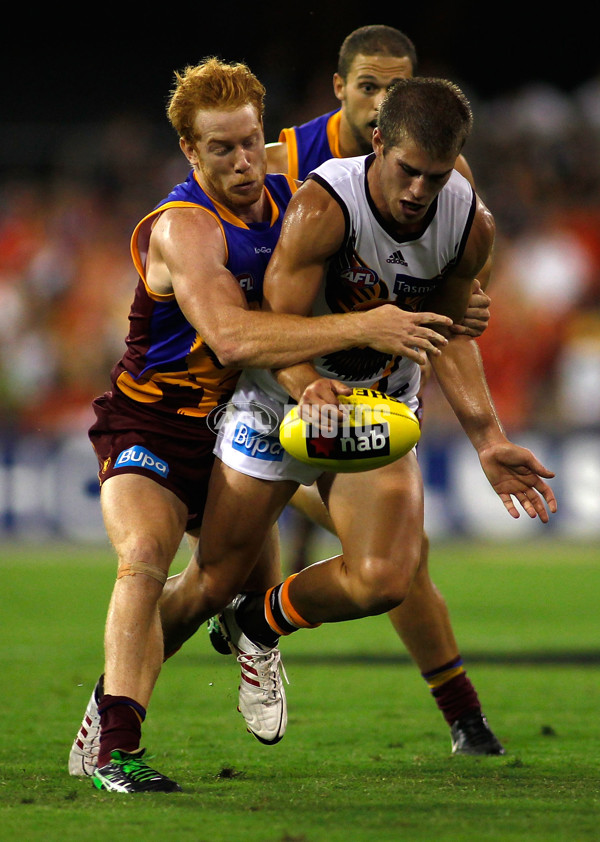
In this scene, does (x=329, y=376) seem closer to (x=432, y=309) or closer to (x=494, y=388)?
(x=432, y=309)

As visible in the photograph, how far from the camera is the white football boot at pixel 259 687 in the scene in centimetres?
467

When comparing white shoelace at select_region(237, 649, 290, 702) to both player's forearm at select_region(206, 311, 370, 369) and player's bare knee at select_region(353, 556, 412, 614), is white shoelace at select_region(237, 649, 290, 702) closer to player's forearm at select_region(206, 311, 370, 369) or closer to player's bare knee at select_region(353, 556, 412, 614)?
player's bare knee at select_region(353, 556, 412, 614)

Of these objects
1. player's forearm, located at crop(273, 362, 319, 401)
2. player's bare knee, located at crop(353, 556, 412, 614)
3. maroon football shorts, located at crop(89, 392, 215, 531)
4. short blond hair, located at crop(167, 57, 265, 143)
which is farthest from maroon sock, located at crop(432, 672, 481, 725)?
short blond hair, located at crop(167, 57, 265, 143)

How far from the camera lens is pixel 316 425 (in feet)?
13.1

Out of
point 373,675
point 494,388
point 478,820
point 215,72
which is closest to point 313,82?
point 494,388

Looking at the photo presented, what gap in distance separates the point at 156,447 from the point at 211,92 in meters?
1.24

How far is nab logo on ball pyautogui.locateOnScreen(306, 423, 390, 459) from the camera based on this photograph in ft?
13.2

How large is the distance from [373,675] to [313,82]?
1107 centimetres

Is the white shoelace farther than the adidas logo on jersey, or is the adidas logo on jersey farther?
the white shoelace

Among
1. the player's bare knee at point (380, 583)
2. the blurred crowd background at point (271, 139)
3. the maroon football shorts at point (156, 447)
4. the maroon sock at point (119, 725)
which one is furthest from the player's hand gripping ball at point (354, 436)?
the blurred crowd background at point (271, 139)

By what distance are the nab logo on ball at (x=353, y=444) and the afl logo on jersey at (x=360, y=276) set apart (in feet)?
1.77

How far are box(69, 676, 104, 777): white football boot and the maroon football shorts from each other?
81cm

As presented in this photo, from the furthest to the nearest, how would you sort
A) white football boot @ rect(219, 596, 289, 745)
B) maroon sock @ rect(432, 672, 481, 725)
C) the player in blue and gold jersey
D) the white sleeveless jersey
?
1. maroon sock @ rect(432, 672, 481, 725)
2. white football boot @ rect(219, 596, 289, 745)
3. the white sleeveless jersey
4. the player in blue and gold jersey

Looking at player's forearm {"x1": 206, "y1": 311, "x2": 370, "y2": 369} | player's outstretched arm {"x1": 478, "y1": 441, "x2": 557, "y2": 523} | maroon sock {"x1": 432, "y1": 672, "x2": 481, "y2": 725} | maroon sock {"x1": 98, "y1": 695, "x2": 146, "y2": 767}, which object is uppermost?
player's forearm {"x1": 206, "y1": 311, "x2": 370, "y2": 369}
